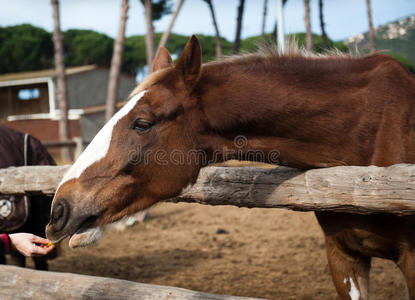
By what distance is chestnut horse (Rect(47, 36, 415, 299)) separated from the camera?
2.01 meters

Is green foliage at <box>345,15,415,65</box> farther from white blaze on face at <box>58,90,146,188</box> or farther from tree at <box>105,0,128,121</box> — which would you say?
tree at <box>105,0,128,121</box>

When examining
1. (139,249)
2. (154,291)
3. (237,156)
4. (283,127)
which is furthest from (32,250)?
(139,249)

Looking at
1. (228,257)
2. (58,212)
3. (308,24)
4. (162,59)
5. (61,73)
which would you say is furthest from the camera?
(308,24)

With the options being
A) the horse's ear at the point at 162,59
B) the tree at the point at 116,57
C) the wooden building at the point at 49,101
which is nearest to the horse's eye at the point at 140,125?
the horse's ear at the point at 162,59

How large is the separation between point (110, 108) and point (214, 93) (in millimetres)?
9310

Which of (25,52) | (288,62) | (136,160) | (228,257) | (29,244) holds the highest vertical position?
(25,52)

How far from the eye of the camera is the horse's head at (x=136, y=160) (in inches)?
76.2

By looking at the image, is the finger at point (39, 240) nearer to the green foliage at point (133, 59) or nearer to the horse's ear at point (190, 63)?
the horse's ear at point (190, 63)

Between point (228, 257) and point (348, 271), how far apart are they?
10.4ft

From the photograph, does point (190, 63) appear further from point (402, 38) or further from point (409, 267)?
point (402, 38)

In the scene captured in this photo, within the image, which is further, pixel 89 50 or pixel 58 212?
pixel 89 50

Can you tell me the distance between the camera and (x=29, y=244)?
2225 mm

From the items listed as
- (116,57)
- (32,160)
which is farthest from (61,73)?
(32,160)

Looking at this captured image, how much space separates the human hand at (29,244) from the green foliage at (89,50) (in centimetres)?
4558
